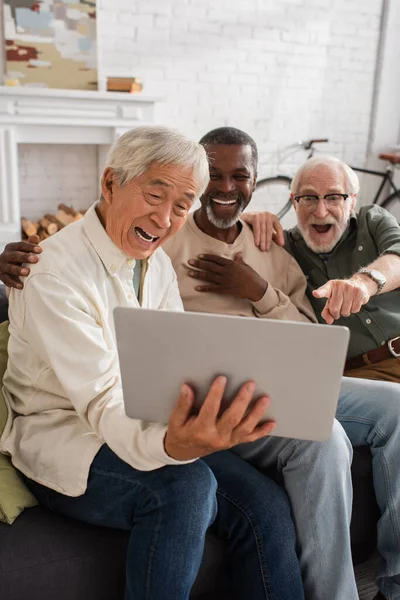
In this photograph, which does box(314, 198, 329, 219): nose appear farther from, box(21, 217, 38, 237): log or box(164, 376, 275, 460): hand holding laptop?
box(21, 217, 38, 237): log

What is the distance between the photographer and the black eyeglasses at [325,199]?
2160mm

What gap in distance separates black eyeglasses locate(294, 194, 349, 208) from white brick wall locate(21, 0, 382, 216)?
9.42ft

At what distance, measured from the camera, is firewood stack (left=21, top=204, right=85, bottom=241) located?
438 centimetres

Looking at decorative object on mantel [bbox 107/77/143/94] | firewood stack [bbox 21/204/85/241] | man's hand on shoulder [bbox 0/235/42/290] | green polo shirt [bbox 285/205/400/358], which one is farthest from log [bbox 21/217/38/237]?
man's hand on shoulder [bbox 0/235/42/290]

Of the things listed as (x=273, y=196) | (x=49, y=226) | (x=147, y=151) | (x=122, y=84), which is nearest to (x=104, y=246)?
(x=147, y=151)

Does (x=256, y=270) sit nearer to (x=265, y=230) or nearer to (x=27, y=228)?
(x=265, y=230)

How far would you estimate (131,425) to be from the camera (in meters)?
1.20

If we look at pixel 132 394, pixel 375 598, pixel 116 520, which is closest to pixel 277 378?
pixel 132 394

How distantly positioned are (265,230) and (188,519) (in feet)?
3.85

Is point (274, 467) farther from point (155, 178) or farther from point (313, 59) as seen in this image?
point (313, 59)

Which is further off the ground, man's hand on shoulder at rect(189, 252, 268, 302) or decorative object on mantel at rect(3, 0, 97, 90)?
decorative object on mantel at rect(3, 0, 97, 90)

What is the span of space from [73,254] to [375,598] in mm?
1173

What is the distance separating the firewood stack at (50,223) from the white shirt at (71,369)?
3.01 metres

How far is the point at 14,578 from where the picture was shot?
50.8 inches
